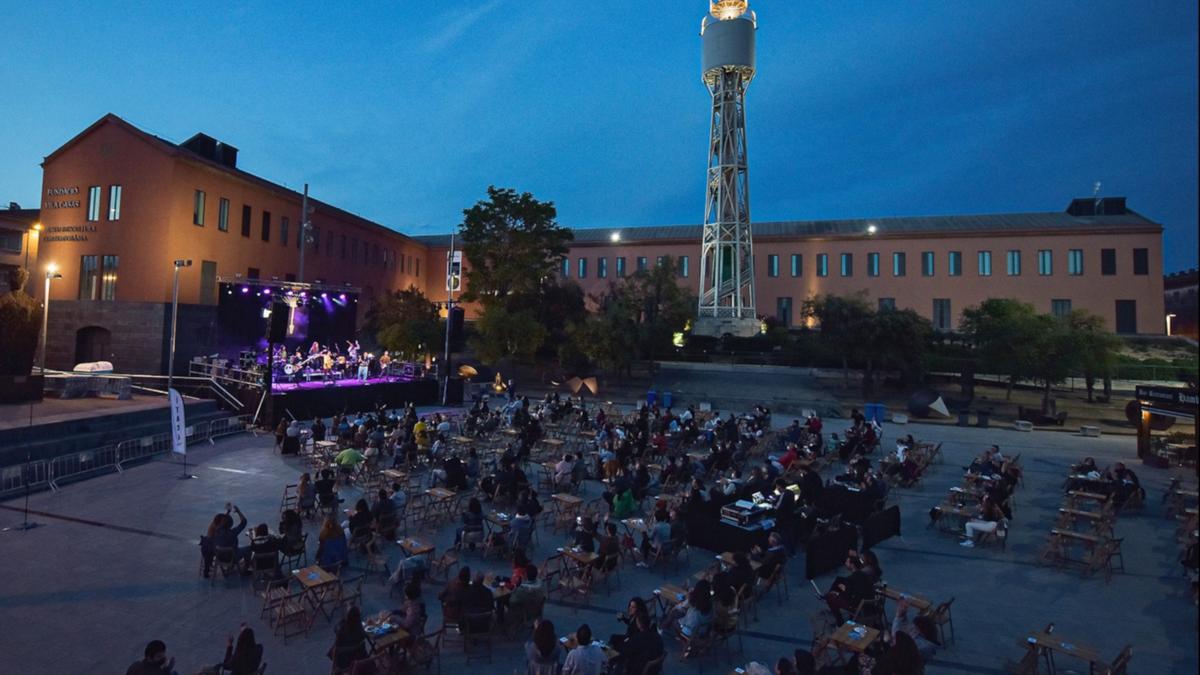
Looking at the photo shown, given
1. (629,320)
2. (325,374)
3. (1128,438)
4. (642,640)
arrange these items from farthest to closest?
(629,320), (325,374), (1128,438), (642,640)

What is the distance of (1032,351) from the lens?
27.8 meters

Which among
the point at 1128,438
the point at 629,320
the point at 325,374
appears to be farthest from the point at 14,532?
the point at 1128,438

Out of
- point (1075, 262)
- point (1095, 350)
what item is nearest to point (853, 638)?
point (1095, 350)

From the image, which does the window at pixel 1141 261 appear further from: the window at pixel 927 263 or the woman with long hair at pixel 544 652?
the woman with long hair at pixel 544 652

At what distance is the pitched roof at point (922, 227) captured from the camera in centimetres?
4509

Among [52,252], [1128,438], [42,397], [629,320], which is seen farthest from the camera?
[629,320]

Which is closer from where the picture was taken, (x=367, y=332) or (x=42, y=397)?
(x=42, y=397)

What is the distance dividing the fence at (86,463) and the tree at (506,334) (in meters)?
16.2

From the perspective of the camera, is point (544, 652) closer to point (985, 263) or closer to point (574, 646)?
point (574, 646)

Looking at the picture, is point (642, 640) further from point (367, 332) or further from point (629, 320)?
point (367, 332)

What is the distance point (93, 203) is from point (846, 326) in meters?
38.2

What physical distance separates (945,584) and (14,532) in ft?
53.0

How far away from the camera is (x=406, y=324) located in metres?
35.4

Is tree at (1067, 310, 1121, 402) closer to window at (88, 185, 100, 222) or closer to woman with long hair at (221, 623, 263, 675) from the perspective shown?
woman with long hair at (221, 623, 263, 675)
